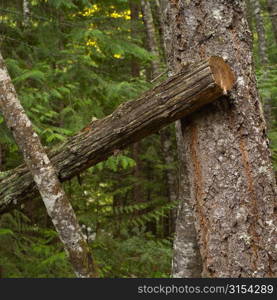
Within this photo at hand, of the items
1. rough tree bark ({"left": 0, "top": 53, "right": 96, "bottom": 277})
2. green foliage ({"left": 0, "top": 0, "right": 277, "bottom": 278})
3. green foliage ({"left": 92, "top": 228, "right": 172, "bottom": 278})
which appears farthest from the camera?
green foliage ({"left": 92, "top": 228, "right": 172, "bottom": 278})

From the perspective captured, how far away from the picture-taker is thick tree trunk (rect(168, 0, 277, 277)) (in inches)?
121

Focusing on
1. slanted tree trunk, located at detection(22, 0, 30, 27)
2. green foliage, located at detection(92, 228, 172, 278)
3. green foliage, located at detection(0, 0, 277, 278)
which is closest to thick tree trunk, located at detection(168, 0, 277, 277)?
green foliage, located at detection(0, 0, 277, 278)

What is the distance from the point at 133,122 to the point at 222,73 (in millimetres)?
753

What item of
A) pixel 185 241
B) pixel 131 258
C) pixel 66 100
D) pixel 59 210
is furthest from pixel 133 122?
pixel 66 100

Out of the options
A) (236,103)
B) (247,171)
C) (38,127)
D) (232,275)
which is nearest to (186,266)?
(232,275)

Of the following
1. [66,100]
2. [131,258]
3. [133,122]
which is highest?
[66,100]

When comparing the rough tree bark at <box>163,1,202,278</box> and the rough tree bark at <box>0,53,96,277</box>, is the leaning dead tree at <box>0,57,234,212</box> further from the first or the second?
the rough tree bark at <box>163,1,202,278</box>

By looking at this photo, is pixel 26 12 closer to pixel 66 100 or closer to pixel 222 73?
pixel 66 100

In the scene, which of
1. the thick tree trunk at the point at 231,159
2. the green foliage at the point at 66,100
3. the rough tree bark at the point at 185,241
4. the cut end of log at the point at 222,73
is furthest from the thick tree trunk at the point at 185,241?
the green foliage at the point at 66,100

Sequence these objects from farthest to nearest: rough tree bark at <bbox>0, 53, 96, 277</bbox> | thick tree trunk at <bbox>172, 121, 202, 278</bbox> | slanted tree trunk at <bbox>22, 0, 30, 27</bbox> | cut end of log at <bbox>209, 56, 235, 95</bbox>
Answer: slanted tree trunk at <bbox>22, 0, 30, 27</bbox> < thick tree trunk at <bbox>172, 121, 202, 278</bbox> < rough tree bark at <bbox>0, 53, 96, 277</bbox> < cut end of log at <bbox>209, 56, 235, 95</bbox>

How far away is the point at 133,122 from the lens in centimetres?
328

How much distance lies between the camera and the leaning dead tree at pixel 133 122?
10.1 ft

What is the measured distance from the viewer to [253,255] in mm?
3072
